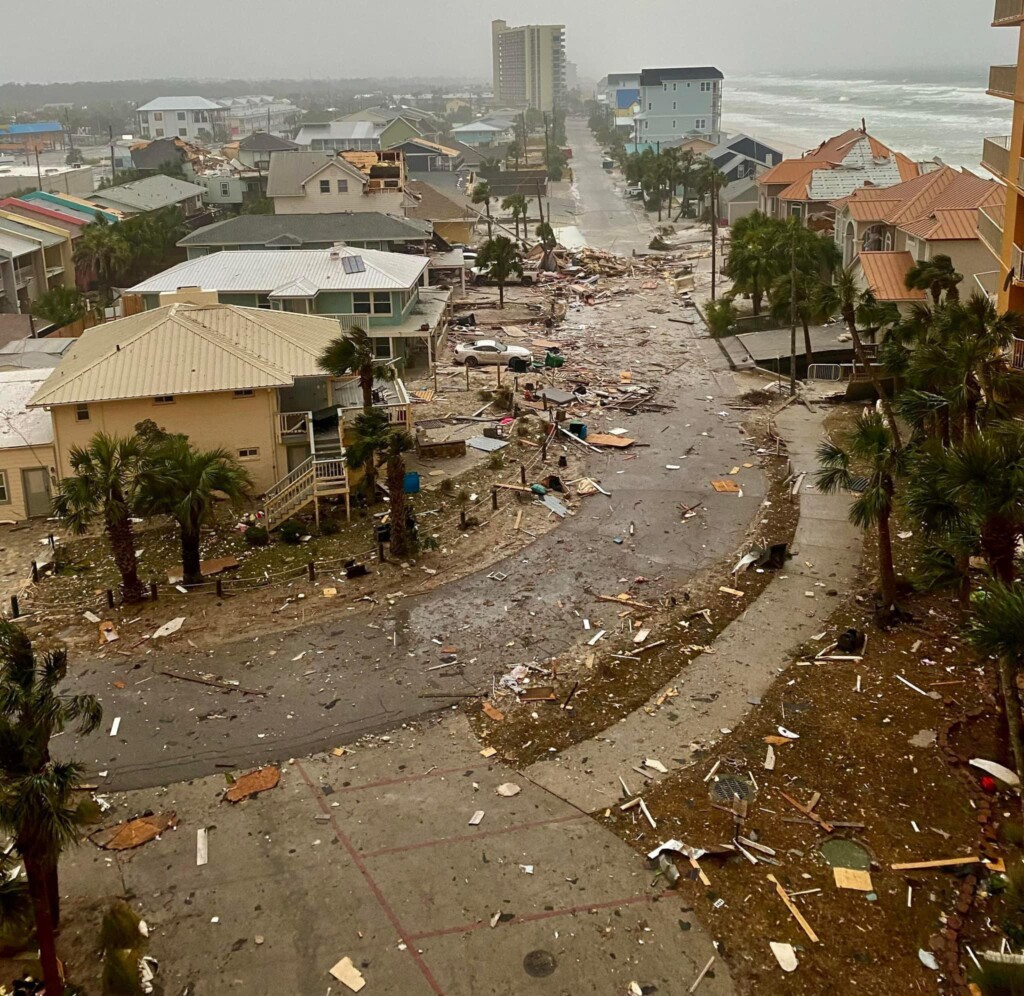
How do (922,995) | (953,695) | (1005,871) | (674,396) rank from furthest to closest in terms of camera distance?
1. (674,396)
2. (953,695)
3. (1005,871)
4. (922,995)

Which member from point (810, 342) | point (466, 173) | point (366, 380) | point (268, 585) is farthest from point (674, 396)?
point (466, 173)

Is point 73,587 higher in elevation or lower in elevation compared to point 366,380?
lower

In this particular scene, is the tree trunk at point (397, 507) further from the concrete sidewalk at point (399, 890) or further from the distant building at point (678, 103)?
the distant building at point (678, 103)

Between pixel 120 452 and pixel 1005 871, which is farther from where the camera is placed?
pixel 120 452

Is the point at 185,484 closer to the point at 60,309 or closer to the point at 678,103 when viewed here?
the point at 60,309

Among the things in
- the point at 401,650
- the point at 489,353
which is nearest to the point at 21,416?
the point at 401,650

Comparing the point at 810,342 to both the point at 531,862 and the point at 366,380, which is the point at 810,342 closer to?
the point at 366,380
